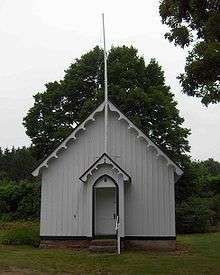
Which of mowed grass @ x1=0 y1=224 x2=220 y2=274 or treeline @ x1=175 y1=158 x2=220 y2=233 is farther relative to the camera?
treeline @ x1=175 y1=158 x2=220 y2=233

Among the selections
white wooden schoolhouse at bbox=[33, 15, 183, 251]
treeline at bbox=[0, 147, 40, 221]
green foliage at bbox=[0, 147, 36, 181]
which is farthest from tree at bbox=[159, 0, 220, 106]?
green foliage at bbox=[0, 147, 36, 181]

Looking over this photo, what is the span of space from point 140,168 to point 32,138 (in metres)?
21.7

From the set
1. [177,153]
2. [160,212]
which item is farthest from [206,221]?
[160,212]

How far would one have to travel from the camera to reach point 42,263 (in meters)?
18.1

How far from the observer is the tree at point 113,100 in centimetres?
4159

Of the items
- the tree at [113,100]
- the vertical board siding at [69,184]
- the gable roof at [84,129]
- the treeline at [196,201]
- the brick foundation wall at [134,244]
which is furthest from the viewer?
the tree at [113,100]

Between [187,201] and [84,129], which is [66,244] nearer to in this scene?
[84,129]

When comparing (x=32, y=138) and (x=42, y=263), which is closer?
(x=42, y=263)

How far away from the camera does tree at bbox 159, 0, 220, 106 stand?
47.9 ft

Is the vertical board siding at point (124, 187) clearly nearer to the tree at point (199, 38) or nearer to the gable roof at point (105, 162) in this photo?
the gable roof at point (105, 162)

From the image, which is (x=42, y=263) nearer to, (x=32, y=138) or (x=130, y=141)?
(x=130, y=141)

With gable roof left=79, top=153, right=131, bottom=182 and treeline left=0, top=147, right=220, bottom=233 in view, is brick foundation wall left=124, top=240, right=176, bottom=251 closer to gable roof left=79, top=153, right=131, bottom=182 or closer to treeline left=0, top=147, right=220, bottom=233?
gable roof left=79, top=153, right=131, bottom=182

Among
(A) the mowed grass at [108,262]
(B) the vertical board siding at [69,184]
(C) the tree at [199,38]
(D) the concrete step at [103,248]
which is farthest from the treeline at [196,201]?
(C) the tree at [199,38]

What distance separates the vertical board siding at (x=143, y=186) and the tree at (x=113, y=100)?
51.3ft
